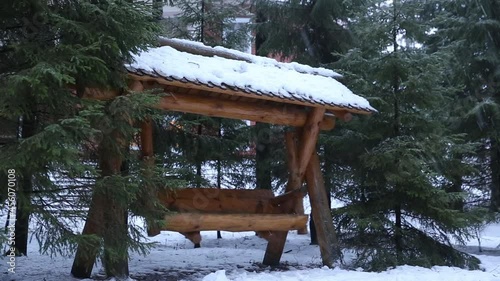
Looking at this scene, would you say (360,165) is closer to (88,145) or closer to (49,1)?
(88,145)

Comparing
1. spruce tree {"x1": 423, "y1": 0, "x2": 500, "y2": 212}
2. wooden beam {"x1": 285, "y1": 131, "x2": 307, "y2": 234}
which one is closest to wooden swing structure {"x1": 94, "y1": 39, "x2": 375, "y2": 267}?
wooden beam {"x1": 285, "y1": 131, "x2": 307, "y2": 234}

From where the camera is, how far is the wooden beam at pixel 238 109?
7750 millimetres

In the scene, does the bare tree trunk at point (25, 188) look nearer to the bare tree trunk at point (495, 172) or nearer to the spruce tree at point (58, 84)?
the spruce tree at point (58, 84)

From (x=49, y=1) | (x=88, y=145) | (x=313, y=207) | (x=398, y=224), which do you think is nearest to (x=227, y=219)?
(x=313, y=207)

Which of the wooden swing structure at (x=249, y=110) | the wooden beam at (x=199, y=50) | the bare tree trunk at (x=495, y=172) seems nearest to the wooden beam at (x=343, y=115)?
the wooden swing structure at (x=249, y=110)

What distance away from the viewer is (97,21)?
6.11m

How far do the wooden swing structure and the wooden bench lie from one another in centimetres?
2

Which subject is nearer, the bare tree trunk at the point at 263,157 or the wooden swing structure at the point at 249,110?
the wooden swing structure at the point at 249,110

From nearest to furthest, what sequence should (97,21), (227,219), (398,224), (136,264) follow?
(97,21), (227,219), (136,264), (398,224)

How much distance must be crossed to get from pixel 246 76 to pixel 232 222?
2.17 meters

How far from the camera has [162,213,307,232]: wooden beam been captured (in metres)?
7.84

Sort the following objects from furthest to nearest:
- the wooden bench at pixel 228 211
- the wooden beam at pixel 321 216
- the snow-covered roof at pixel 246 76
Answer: the wooden beam at pixel 321 216
the wooden bench at pixel 228 211
the snow-covered roof at pixel 246 76

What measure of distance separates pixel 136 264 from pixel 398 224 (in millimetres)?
4531

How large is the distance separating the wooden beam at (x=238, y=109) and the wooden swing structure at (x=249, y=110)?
0.05 feet
